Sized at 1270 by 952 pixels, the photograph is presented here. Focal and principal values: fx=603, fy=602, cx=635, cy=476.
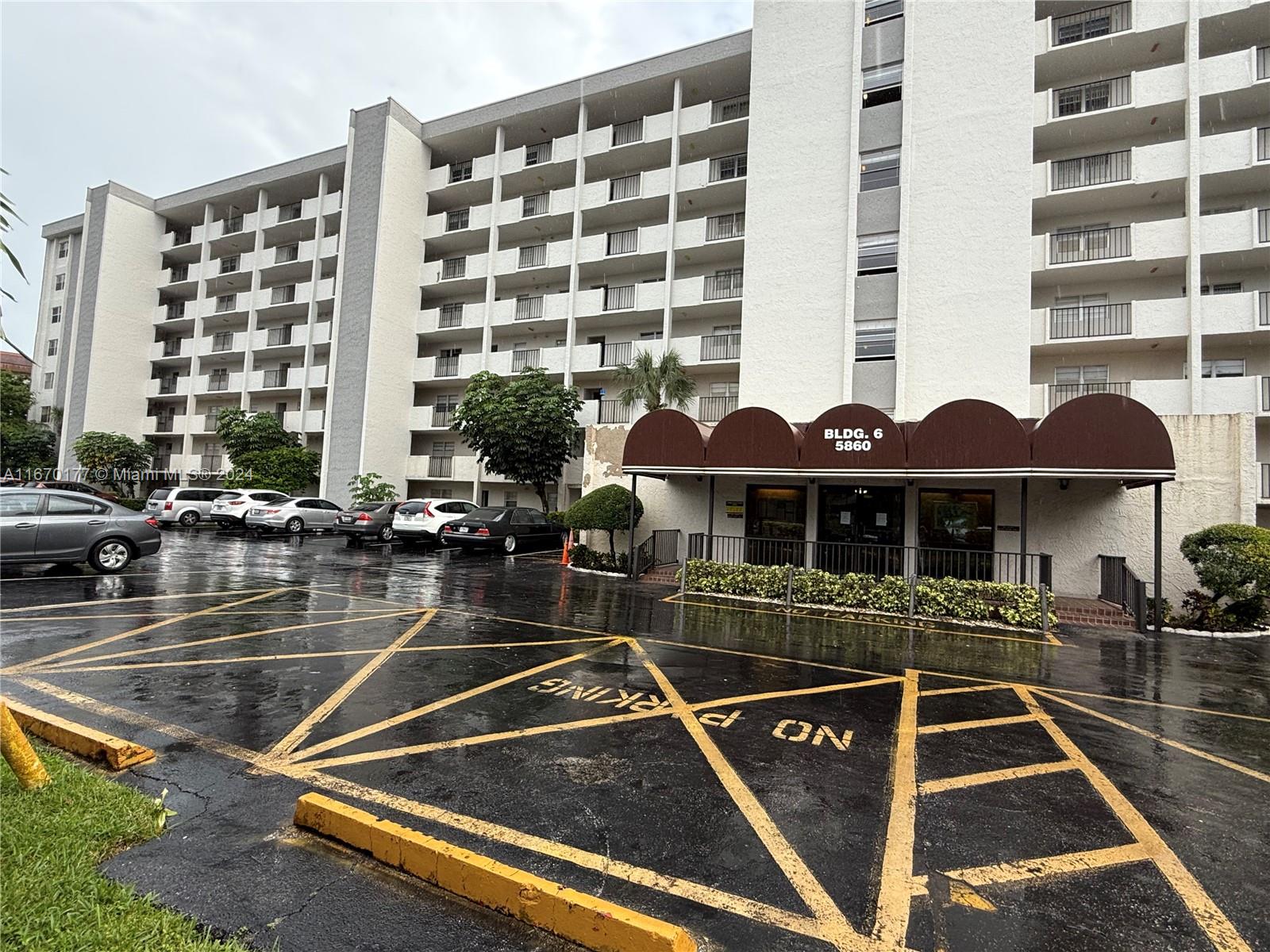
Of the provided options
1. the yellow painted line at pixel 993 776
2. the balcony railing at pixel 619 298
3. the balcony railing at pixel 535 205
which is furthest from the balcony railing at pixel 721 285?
the yellow painted line at pixel 993 776

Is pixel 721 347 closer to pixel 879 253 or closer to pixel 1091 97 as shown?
pixel 879 253

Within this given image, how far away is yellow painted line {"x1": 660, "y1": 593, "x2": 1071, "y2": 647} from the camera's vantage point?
996 centimetres

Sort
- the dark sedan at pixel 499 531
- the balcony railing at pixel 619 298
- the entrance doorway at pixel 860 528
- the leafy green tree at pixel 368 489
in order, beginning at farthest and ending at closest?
the leafy green tree at pixel 368 489, the balcony railing at pixel 619 298, the dark sedan at pixel 499 531, the entrance doorway at pixel 860 528

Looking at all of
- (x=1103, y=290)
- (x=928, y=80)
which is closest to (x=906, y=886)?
(x=928, y=80)

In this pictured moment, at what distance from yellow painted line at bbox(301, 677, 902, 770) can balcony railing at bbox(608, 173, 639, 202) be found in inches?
944

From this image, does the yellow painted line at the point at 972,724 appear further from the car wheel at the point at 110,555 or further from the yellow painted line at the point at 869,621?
the car wheel at the point at 110,555

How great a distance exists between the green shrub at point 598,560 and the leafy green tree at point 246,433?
20209 millimetres

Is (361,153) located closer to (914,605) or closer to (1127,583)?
(914,605)

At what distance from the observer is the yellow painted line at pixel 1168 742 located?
4.80 meters

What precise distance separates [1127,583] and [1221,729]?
24.0 ft

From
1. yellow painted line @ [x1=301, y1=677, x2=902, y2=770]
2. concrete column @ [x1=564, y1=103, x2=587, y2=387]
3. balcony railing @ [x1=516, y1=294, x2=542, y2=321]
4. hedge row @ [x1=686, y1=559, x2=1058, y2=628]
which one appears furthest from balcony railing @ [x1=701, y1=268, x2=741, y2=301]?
yellow painted line @ [x1=301, y1=677, x2=902, y2=770]

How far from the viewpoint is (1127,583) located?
11.9 m

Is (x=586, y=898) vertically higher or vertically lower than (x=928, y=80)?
lower

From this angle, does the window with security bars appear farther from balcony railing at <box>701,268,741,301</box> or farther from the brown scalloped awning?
the brown scalloped awning
